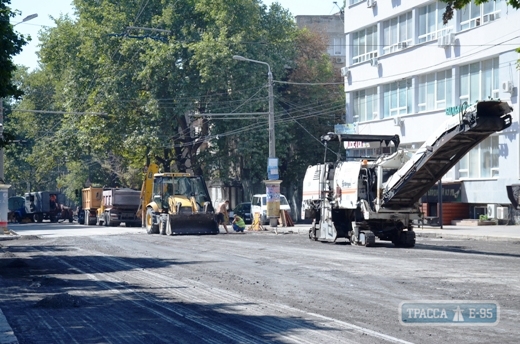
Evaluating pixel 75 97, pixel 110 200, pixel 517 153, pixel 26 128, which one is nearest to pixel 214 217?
pixel 517 153

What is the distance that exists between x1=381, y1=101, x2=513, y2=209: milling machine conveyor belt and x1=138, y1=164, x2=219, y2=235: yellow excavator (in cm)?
1317

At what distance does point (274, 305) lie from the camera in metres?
12.8

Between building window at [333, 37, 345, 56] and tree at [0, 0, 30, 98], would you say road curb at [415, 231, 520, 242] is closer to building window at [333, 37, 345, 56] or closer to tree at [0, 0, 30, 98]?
tree at [0, 0, 30, 98]

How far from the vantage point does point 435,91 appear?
45812 mm

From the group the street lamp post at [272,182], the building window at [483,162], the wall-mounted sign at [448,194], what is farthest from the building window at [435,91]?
the street lamp post at [272,182]

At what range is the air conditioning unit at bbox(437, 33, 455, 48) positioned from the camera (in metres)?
43.8

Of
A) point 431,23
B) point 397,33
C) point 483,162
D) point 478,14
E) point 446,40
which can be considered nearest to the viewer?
point 478,14

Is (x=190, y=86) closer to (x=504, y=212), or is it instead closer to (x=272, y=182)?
(x=272, y=182)

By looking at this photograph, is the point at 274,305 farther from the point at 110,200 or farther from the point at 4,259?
the point at 110,200

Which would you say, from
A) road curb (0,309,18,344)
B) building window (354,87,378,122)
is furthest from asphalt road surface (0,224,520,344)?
building window (354,87,378,122)

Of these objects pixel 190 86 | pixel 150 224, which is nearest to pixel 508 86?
pixel 150 224

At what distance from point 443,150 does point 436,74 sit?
76.8 ft

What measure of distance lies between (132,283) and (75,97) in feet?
144

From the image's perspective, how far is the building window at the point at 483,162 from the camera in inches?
1651
